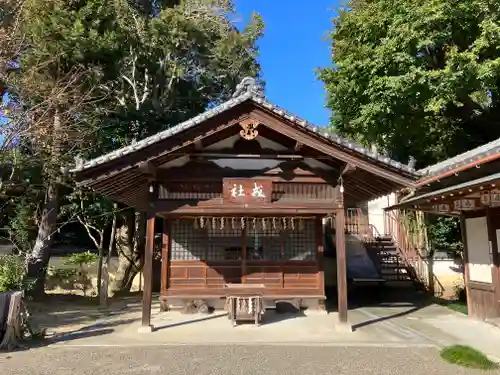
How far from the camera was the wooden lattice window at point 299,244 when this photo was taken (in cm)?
1224

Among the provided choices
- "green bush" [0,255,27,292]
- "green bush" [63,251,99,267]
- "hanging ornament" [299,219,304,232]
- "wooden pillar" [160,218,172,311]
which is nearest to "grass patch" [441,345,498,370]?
"hanging ornament" [299,219,304,232]

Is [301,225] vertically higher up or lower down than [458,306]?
higher up

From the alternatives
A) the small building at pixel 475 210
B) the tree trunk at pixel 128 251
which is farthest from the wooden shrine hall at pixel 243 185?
the tree trunk at pixel 128 251

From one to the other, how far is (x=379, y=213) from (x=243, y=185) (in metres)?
16.5

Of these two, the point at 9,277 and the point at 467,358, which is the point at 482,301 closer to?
the point at 467,358

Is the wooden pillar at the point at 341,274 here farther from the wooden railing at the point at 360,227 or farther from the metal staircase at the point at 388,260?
the wooden railing at the point at 360,227

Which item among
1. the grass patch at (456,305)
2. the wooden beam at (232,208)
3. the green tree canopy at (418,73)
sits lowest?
the grass patch at (456,305)

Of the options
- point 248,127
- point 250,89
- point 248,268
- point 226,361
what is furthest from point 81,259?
point 226,361

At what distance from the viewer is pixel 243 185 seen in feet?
32.0

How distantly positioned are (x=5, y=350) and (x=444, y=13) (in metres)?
16.9

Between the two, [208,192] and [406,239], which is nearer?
[208,192]

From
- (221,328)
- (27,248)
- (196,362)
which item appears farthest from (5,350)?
(27,248)

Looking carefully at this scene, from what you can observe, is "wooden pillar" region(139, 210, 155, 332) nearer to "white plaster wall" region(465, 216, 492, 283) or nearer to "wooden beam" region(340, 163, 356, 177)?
"wooden beam" region(340, 163, 356, 177)

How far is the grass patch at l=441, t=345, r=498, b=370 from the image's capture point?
21.9ft
